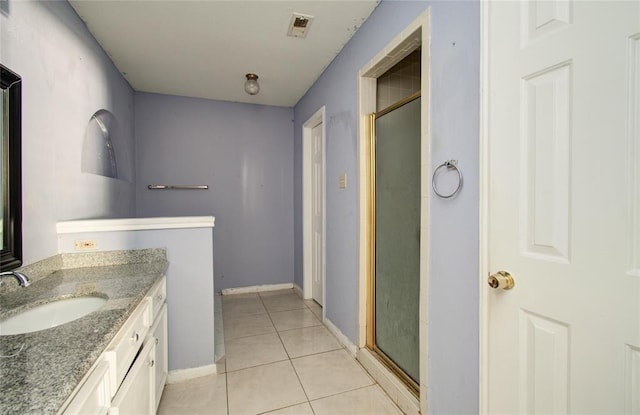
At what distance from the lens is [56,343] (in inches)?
30.7

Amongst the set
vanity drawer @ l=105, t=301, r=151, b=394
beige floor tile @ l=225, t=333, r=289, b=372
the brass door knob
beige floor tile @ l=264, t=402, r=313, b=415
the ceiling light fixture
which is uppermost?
the ceiling light fixture

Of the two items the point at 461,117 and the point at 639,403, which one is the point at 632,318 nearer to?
the point at 639,403

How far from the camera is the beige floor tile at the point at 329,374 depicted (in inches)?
72.2

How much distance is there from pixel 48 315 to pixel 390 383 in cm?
175

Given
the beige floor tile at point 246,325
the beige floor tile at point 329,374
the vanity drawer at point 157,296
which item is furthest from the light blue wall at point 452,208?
the beige floor tile at point 246,325

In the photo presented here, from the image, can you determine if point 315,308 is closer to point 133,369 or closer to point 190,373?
point 190,373

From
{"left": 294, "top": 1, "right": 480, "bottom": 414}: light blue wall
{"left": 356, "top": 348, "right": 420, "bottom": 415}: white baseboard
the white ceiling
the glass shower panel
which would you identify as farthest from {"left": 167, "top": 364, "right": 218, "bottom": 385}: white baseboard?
the white ceiling

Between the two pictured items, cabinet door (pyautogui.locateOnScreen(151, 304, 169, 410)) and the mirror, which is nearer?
the mirror

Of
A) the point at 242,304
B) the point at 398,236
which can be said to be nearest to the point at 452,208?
the point at 398,236

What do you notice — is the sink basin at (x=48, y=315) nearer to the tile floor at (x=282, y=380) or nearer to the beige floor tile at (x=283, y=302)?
the tile floor at (x=282, y=380)

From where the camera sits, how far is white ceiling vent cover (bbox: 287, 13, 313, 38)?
196 centimetres

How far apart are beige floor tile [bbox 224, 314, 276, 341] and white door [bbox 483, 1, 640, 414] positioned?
1.98 meters

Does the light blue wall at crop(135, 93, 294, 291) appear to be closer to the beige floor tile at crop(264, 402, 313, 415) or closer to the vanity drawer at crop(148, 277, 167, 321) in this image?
the vanity drawer at crop(148, 277, 167, 321)

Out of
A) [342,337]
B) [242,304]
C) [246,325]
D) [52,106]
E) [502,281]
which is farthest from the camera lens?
[242,304]
